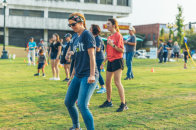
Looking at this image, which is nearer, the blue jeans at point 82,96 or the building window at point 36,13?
the blue jeans at point 82,96

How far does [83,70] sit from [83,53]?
251mm

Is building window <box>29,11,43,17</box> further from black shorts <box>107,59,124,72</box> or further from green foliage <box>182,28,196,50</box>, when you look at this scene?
black shorts <box>107,59,124,72</box>

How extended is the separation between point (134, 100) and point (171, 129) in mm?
2266

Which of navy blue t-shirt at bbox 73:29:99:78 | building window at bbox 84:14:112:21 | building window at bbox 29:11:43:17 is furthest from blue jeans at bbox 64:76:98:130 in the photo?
building window at bbox 84:14:112:21

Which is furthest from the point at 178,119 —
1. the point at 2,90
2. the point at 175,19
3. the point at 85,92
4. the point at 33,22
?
the point at 33,22

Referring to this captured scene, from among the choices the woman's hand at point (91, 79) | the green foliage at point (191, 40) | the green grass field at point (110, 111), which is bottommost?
the green grass field at point (110, 111)

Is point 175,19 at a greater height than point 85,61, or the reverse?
point 175,19

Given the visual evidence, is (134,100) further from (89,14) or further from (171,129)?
(89,14)

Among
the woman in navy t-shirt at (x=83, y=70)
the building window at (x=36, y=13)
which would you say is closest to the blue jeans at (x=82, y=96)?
the woman in navy t-shirt at (x=83, y=70)

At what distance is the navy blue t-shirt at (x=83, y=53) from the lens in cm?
343

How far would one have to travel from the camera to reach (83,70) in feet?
11.5

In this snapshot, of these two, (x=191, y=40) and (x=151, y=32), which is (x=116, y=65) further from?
(x=151, y=32)

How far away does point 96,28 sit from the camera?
6.26m

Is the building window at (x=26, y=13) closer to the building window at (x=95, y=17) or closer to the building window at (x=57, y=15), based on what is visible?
the building window at (x=57, y=15)
